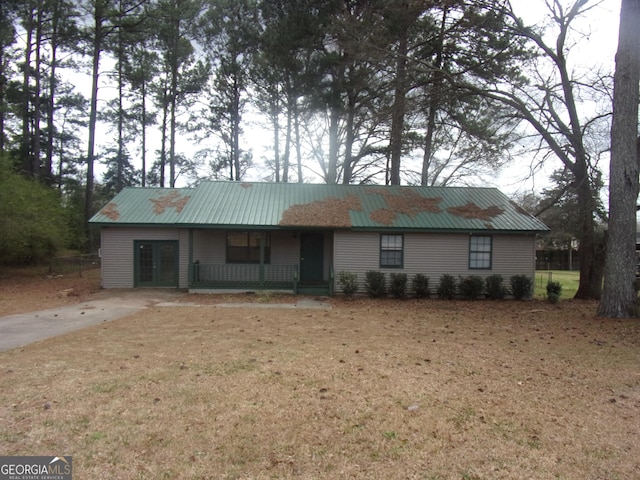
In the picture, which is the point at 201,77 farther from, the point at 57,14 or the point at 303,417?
the point at 303,417

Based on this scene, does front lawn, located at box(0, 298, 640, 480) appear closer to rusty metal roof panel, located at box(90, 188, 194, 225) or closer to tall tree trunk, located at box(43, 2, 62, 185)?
rusty metal roof panel, located at box(90, 188, 194, 225)

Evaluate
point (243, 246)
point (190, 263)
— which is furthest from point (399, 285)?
point (190, 263)

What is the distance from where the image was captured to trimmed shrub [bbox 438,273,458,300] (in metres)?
13.5

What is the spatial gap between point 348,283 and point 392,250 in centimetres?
229

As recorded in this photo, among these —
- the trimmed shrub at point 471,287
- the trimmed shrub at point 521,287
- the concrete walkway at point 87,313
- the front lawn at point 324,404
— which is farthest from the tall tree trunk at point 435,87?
the front lawn at point 324,404

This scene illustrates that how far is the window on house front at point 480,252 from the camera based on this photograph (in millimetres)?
14336

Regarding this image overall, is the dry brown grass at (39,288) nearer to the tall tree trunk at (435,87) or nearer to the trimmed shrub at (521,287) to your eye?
the tall tree trunk at (435,87)

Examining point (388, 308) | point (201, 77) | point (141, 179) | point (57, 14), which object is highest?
point (57, 14)

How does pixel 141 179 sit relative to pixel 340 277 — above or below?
above

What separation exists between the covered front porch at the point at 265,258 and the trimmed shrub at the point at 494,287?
18.7 feet

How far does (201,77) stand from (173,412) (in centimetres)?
2651

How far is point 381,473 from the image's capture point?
283cm

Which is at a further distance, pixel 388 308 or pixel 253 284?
pixel 253 284

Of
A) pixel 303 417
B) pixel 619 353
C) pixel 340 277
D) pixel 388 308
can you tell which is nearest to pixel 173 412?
pixel 303 417
